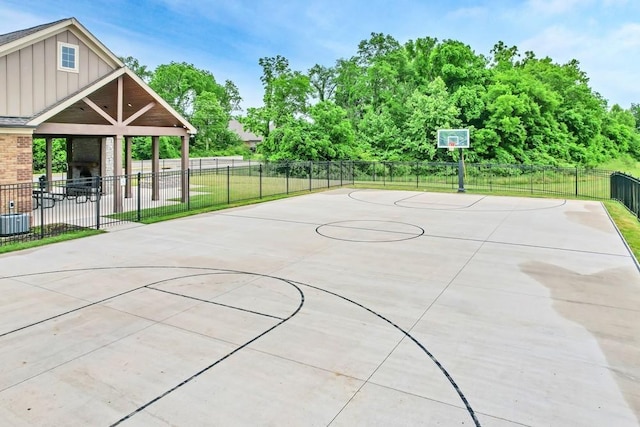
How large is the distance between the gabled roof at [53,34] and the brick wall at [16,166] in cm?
226

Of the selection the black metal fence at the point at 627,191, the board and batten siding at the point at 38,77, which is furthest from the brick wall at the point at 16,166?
the black metal fence at the point at 627,191

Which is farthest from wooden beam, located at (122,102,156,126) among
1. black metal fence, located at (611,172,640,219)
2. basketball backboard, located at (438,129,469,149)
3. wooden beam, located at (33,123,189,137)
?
black metal fence, located at (611,172,640,219)

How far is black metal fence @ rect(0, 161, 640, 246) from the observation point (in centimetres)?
1198

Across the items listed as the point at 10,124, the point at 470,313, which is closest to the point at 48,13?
the point at 10,124

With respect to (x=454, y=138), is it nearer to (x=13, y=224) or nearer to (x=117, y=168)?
(x=117, y=168)

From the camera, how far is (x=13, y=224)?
1103 centimetres

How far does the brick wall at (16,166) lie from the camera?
11.6 meters

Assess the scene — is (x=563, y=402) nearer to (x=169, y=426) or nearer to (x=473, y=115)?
(x=169, y=426)

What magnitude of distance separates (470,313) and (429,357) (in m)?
1.65

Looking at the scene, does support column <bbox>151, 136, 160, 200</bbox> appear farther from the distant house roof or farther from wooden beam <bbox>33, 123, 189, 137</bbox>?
the distant house roof

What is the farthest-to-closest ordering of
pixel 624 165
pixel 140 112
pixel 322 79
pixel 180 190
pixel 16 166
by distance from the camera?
pixel 322 79
pixel 624 165
pixel 180 190
pixel 140 112
pixel 16 166

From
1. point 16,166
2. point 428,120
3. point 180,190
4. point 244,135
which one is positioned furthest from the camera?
point 244,135

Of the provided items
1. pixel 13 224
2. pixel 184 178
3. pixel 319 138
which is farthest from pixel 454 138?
pixel 13 224

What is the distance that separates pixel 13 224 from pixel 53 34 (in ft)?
19.2
